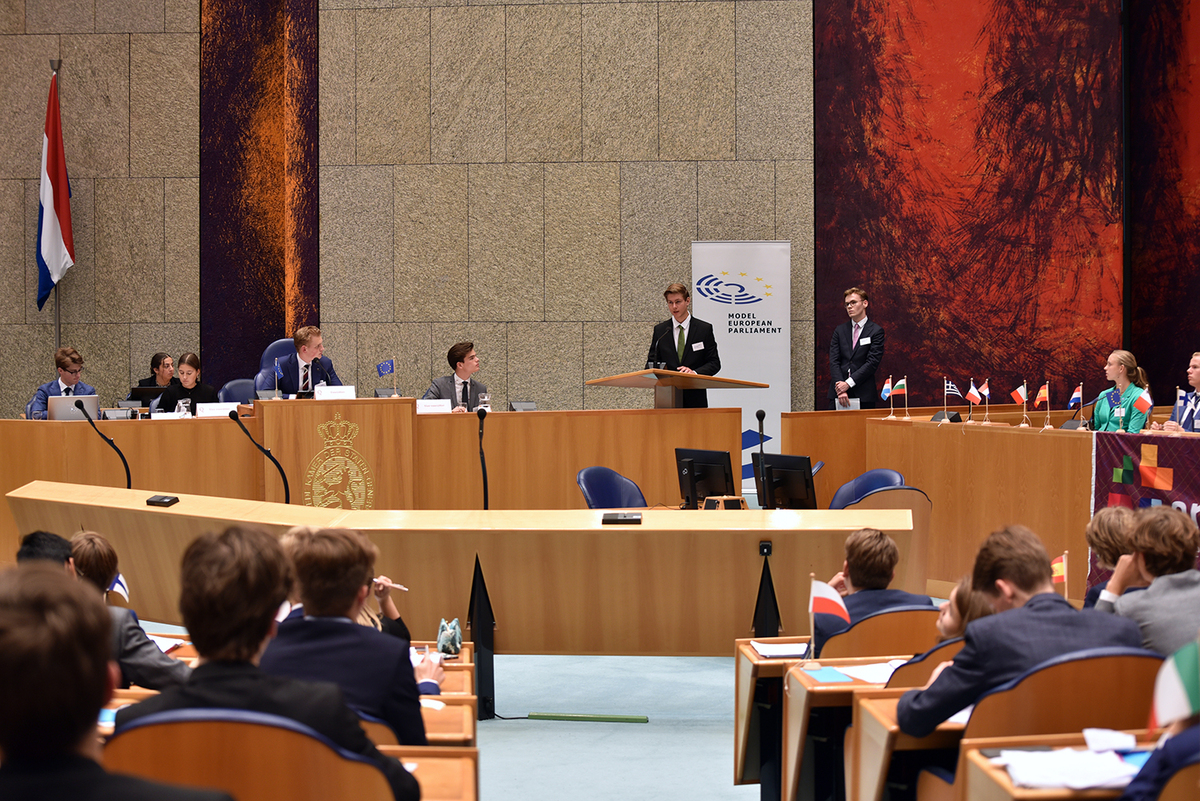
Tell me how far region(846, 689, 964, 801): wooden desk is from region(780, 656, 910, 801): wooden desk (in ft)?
0.28

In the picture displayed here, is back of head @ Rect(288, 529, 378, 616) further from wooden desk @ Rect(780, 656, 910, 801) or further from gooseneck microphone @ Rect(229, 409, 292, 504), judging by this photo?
gooseneck microphone @ Rect(229, 409, 292, 504)

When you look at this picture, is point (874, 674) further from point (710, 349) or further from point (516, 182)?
point (516, 182)

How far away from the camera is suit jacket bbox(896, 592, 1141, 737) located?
232 cm

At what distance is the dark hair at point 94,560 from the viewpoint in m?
3.17

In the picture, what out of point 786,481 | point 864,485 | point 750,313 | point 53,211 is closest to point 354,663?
point 786,481

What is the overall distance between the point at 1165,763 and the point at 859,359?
7277 mm

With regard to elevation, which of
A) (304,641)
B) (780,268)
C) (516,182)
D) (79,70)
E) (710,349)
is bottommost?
(304,641)

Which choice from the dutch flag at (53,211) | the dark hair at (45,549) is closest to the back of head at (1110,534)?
the dark hair at (45,549)

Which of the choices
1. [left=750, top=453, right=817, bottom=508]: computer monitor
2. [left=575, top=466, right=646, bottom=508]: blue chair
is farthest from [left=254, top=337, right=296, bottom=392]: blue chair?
[left=750, top=453, right=817, bottom=508]: computer monitor

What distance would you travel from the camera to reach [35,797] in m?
1.19

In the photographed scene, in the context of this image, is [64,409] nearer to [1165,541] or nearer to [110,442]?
[110,442]

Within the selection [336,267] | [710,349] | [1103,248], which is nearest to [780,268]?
[710,349]

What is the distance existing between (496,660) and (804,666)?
314 cm

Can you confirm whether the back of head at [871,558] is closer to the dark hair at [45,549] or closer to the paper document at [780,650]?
the paper document at [780,650]
